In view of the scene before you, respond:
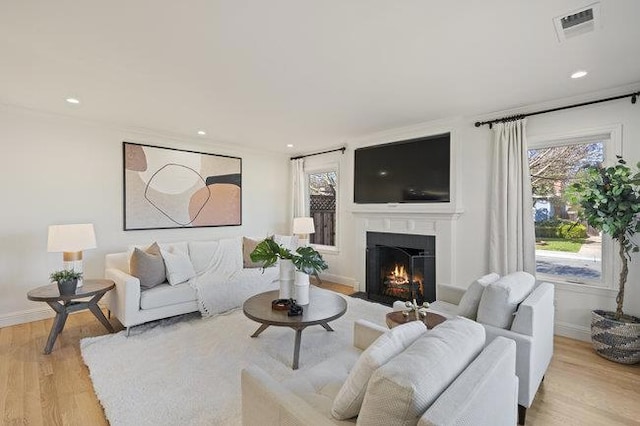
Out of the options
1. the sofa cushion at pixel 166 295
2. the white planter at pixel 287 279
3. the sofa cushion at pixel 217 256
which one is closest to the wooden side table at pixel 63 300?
the sofa cushion at pixel 166 295

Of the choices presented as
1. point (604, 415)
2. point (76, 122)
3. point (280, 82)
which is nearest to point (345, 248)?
point (280, 82)

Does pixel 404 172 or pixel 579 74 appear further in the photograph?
pixel 404 172

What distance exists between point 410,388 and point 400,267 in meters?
3.71

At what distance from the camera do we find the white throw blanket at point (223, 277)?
3.62m

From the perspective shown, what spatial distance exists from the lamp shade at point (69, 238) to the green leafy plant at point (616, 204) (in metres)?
4.91

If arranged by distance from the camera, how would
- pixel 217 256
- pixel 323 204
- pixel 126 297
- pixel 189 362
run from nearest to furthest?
1. pixel 189 362
2. pixel 126 297
3. pixel 217 256
4. pixel 323 204

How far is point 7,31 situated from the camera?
200cm

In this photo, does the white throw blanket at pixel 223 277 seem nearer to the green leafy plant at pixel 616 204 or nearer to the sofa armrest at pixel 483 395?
the sofa armrest at pixel 483 395

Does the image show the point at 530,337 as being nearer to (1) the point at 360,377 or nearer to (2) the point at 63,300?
(1) the point at 360,377

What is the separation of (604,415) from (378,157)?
3.57 metres

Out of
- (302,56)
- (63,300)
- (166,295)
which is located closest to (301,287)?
(166,295)

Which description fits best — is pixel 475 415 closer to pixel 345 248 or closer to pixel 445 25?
pixel 445 25

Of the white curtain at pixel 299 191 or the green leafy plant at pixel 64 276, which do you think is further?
the white curtain at pixel 299 191

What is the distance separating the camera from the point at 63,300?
9.27 feet
